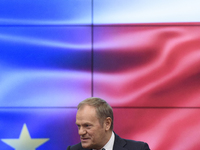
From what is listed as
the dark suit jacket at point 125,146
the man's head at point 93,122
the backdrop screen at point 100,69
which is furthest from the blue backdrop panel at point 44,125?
the man's head at point 93,122

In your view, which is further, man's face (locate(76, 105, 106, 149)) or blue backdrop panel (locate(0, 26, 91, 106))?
blue backdrop panel (locate(0, 26, 91, 106))

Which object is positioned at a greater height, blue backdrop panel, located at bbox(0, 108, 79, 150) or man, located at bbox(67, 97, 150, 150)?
man, located at bbox(67, 97, 150, 150)

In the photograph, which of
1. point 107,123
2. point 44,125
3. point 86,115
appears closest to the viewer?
point 86,115

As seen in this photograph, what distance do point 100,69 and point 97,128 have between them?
1060 mm

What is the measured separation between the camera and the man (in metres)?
1.93

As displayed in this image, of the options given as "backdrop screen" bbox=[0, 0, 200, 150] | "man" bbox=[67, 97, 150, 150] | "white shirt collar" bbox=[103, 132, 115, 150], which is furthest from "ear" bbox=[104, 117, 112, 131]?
"backdrop screen" bbox=[0, 0, 200, 150]

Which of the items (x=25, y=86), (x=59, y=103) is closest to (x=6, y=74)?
(x=25, y=86)

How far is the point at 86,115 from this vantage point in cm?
193

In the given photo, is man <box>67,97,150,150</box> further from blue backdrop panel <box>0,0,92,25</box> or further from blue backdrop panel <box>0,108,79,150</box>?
blue backdrop panel <box>0,0,92,25</box>

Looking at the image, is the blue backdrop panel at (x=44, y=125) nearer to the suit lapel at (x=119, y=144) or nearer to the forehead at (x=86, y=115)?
the suit lapel at (x=119, y=144)

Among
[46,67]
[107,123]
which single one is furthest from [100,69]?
[107,123]

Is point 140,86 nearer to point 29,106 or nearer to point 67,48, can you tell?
point 67,48

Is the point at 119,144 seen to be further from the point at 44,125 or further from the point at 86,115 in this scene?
Answer: the point at 44,125

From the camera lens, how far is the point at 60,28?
300 centimetres
